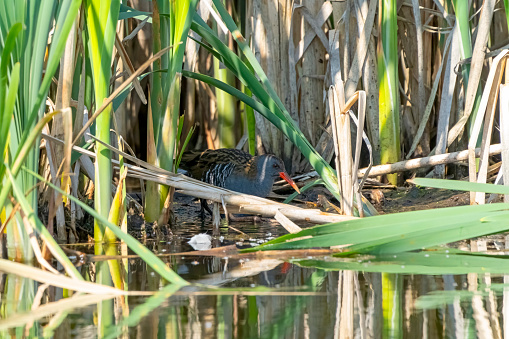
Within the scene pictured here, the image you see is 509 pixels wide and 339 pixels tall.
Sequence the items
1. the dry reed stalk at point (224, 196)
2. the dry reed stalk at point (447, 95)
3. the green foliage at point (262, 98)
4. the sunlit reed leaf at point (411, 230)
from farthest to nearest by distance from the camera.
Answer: the dry reed stalk at point (447, 95)
the green foliage at point (262, 98)
the dry reed stalk at point (224, 196)
the sunlit reed leaf at point (411, 230)

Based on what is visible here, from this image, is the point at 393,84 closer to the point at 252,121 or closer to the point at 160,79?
the point at 252,121

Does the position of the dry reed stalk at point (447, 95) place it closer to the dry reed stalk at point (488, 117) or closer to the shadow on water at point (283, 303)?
the dry reed stalk at point (488, 117)

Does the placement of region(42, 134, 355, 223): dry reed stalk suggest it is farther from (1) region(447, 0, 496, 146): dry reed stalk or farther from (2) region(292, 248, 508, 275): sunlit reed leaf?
(1) region(447, 0, 496, 146): dry reed stalk

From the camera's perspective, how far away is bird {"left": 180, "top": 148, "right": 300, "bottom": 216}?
16.1 feet

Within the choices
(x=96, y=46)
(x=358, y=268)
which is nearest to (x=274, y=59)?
(x=96, y=46)

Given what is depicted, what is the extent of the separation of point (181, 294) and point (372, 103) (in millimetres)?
3060

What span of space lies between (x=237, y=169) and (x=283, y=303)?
2.99m

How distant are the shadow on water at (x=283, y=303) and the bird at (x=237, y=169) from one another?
7.05 feet

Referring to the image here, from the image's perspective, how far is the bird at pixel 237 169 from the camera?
4918mm

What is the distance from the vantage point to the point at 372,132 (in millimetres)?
4961

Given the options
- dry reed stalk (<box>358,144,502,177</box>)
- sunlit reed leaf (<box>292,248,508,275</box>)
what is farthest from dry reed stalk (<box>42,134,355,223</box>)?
dry reed stalk (<box>358,144,502,177</box>)

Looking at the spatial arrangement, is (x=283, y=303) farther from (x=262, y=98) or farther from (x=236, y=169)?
(x=236, y=169)

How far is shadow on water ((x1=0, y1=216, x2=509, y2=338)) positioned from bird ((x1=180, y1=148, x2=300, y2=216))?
215 centimetres

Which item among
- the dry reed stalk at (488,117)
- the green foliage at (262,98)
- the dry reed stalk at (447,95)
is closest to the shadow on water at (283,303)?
the green foliage at (262,98)
